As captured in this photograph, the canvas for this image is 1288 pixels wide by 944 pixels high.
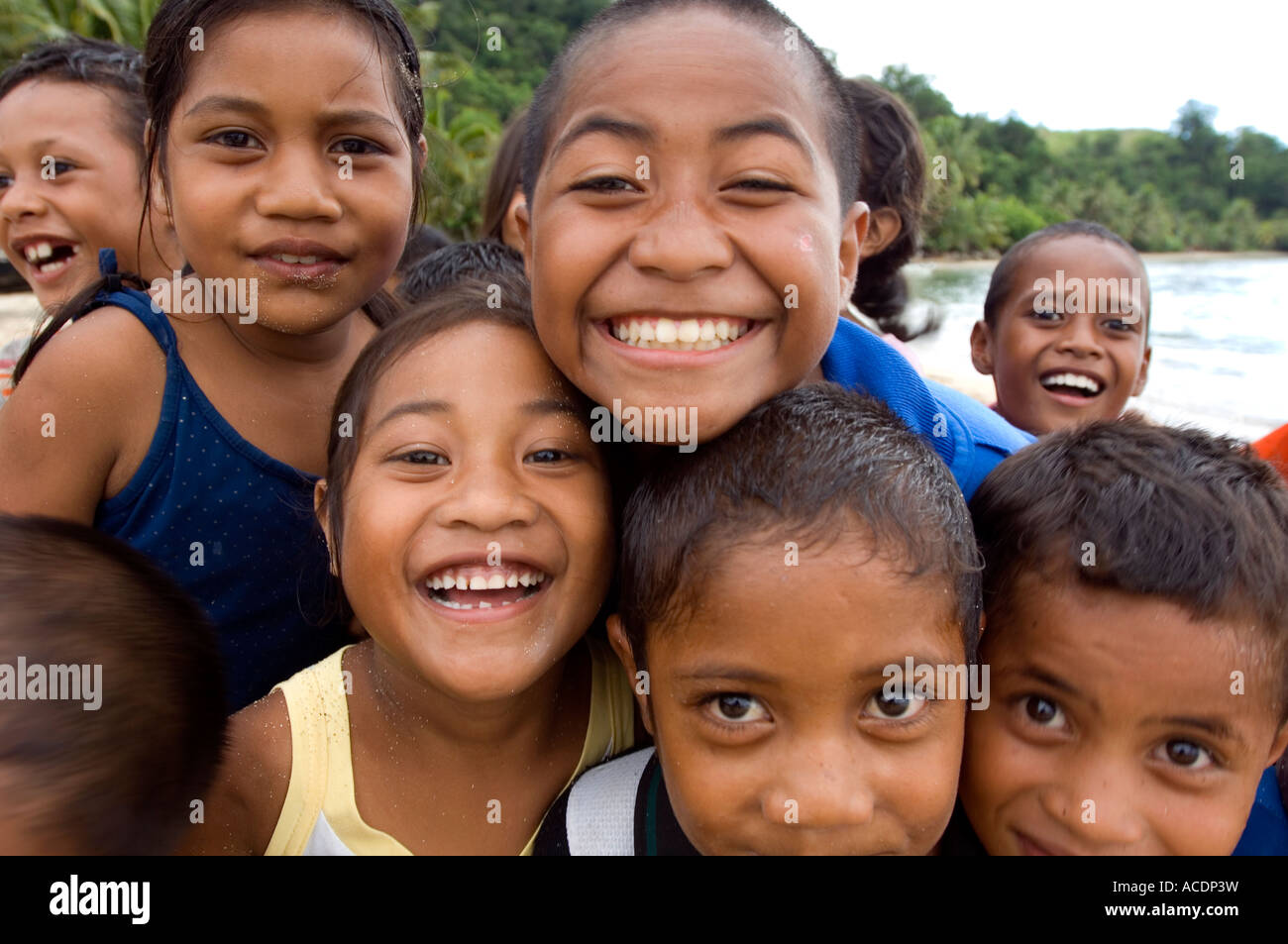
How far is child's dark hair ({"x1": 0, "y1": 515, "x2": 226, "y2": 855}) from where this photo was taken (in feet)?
4.50

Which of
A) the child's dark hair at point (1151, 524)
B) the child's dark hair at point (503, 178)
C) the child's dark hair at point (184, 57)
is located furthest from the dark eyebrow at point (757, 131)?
the child's dark hair at point (503, 178)

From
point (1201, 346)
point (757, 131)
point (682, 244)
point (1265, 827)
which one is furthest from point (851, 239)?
point (1201, 346)

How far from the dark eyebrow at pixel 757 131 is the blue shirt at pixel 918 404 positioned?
599mm

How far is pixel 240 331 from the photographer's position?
2312 mm

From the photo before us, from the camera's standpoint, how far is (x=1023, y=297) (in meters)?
3.72

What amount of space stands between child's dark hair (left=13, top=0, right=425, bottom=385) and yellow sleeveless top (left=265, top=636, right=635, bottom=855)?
40.7 inches

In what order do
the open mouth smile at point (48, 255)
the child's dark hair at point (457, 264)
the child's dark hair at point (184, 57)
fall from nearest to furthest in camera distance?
Result: the child's dark hair at point (184, 57)
the child's dark hair at point (457, 264)
the open mouth smile at point (48, 255)

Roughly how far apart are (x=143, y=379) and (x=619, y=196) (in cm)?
121

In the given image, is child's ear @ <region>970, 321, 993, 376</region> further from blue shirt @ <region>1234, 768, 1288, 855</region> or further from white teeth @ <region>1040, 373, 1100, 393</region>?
blue shirt @ <region>1234, 768, 1288, 855</region>

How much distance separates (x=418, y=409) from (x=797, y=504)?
2.31ft

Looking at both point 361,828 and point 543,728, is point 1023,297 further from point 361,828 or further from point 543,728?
point 361,828

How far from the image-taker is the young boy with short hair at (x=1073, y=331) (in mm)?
3600

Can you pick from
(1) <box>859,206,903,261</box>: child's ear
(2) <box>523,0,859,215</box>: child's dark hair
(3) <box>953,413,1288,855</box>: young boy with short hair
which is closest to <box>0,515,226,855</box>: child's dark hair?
(2) <box>523,0,859,215</box>: child's dark hair

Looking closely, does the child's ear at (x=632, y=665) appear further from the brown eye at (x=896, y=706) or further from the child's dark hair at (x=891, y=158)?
the child's dark hair at (x=891, y=158)
